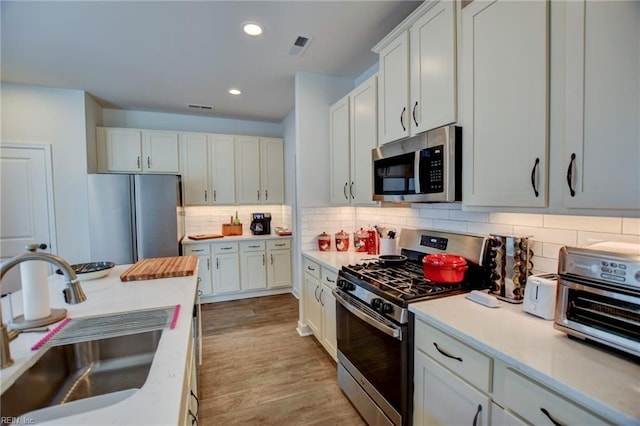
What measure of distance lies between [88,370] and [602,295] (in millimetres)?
1951

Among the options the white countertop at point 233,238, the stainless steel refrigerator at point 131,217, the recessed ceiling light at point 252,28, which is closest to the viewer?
the recessed ceiling light at point 252,28

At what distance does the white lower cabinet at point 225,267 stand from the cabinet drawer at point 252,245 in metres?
0.10

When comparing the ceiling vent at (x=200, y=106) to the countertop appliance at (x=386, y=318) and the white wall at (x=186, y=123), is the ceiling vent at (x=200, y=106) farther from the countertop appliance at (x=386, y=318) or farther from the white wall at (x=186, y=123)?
the countertop appliance at (x=386, y=318)

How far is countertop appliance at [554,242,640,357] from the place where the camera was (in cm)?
91

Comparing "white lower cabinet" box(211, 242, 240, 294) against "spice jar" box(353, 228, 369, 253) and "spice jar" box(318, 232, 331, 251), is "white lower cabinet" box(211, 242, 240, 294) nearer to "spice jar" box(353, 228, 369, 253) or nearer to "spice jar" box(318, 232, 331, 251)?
"spice jar" box(318, 232, 331, 251)

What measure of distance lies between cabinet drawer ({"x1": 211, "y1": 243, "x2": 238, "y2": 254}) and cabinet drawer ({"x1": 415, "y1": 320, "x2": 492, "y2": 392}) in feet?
10.6

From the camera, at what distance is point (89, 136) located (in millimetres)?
3582

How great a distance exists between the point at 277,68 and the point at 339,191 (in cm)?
138

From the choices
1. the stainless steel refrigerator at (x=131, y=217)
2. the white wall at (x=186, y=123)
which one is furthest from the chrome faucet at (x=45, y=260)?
the white wall at (x=186, y=123)

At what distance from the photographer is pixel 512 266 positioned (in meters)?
1.50

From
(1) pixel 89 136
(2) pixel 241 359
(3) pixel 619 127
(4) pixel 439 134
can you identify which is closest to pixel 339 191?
(4) pixel 439 134

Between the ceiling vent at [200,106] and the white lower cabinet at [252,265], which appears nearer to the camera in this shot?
the ceiling vent at [200,106]

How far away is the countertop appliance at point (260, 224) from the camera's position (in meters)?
4.48

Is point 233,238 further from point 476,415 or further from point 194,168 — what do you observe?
point 476,415
